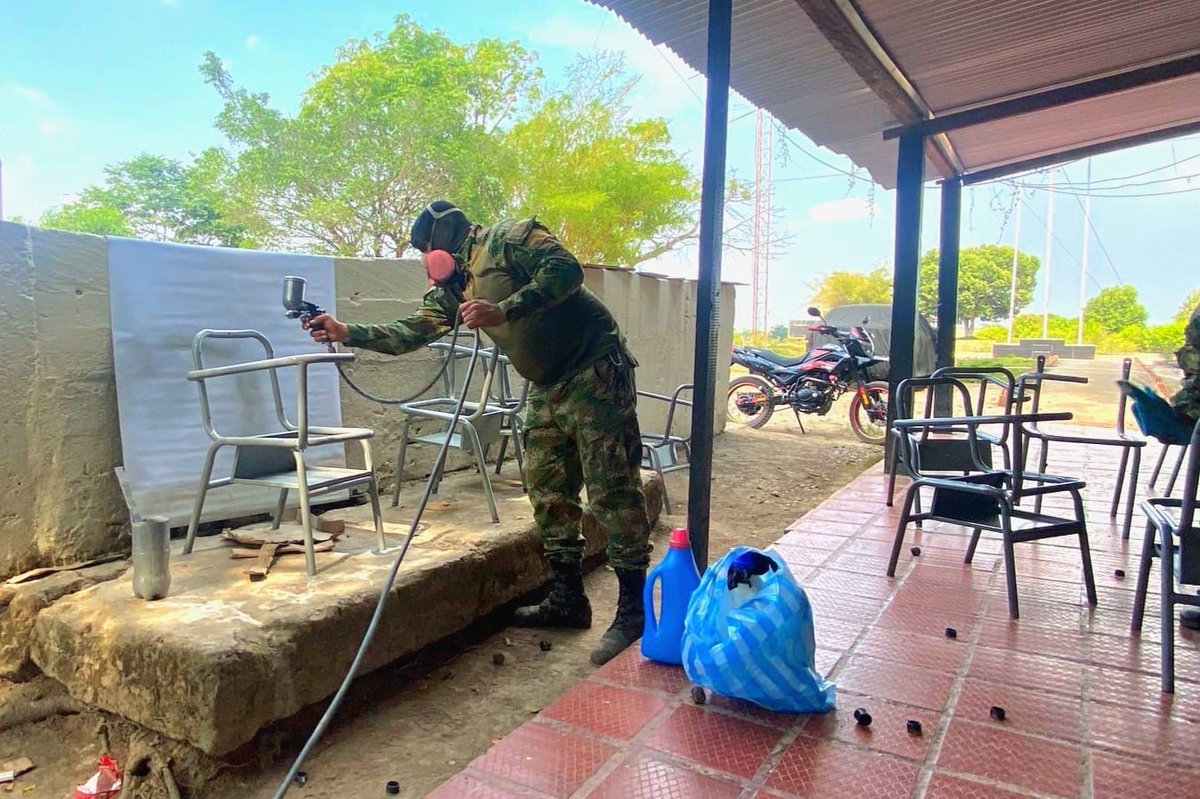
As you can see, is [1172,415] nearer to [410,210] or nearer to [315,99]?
[410,210]

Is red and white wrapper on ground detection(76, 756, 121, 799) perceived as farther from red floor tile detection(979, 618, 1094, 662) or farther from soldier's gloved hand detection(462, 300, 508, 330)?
red floor tile detection(979, 618, 1094, 662)

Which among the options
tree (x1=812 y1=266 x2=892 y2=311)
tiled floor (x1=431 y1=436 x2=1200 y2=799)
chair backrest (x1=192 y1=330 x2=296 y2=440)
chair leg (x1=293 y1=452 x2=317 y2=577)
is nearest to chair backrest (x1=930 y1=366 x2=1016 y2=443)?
tiled floor (x1=431 y1=436 x2=1200 y2=799)

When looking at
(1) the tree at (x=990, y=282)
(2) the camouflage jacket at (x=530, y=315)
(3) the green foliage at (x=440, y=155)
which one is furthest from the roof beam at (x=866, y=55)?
(1) the tree at (x=990, y=282)

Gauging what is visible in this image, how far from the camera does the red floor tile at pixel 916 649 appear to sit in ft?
6.59

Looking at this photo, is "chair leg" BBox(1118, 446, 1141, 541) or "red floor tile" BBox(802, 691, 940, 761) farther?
"chair leg" BBox(1118, 446, 1141, 541)

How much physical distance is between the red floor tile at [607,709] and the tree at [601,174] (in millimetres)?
13739

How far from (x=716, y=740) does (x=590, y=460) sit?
3.04ft

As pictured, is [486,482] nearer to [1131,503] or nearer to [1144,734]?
[1144,734]

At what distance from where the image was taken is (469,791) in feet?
4.88

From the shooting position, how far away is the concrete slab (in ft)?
5.81

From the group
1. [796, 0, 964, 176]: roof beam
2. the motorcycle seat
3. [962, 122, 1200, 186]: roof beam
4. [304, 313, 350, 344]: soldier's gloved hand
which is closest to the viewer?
[304, 313, 350, 344]: soldier's gloved hand

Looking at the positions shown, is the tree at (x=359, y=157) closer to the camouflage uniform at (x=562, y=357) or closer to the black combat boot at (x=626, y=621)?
the camouflage uniform at (x=562, y=357)

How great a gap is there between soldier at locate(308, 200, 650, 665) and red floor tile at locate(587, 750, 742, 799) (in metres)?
0.71

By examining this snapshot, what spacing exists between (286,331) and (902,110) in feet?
11.9
